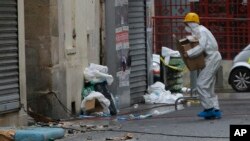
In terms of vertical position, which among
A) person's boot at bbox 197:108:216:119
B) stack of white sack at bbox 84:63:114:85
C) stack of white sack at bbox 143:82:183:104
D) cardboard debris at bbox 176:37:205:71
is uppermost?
cardboard debris at bbox 176:37:205:71

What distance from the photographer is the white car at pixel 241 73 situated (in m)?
21.0

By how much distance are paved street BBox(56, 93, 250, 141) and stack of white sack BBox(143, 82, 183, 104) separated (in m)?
1.83

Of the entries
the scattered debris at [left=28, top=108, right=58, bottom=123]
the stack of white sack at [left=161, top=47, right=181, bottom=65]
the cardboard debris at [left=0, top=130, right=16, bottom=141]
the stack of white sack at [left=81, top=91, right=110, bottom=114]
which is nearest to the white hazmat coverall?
the stack of white sack at [left=81, top=91, right=110, bottom=114]

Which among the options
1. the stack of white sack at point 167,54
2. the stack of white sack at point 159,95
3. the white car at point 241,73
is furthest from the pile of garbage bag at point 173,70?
the white car at point 241,73

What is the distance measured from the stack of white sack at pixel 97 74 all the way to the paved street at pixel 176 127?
Result: 49.3 inches

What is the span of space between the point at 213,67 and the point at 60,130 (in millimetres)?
3241

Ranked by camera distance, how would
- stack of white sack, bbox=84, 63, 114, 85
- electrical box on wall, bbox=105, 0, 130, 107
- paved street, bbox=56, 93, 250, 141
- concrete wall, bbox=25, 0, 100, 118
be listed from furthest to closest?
1. electrical box on wall, bbox=105, 0, 130, 107
2. stack of white sack, bbox=84, 63, 114, 85
3. concrete wall, bbox=25, 0, 100, 118
4. paved street, bbox=56, 93, 250, 141

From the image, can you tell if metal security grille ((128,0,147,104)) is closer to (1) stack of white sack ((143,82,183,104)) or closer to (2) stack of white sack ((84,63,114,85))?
(1) stack of white sack ((143,82,183,104))

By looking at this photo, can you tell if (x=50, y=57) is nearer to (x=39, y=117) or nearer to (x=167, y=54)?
(x=39, y=117)

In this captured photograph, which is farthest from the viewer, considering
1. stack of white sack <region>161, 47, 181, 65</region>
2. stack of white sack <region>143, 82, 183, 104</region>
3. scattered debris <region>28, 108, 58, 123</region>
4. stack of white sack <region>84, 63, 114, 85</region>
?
stack of white sack <region>161, 47, 181, 65</region>

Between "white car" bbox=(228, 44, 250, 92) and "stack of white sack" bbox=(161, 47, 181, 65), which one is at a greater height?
"stack of white sack" bbox=(161, 47, 181, 65)

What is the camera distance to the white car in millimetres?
21000

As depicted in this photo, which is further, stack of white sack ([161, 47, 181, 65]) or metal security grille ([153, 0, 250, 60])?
metal security grille ([153, 0, 250, 60])

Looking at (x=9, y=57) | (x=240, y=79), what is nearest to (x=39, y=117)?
(x=9, y=57)
